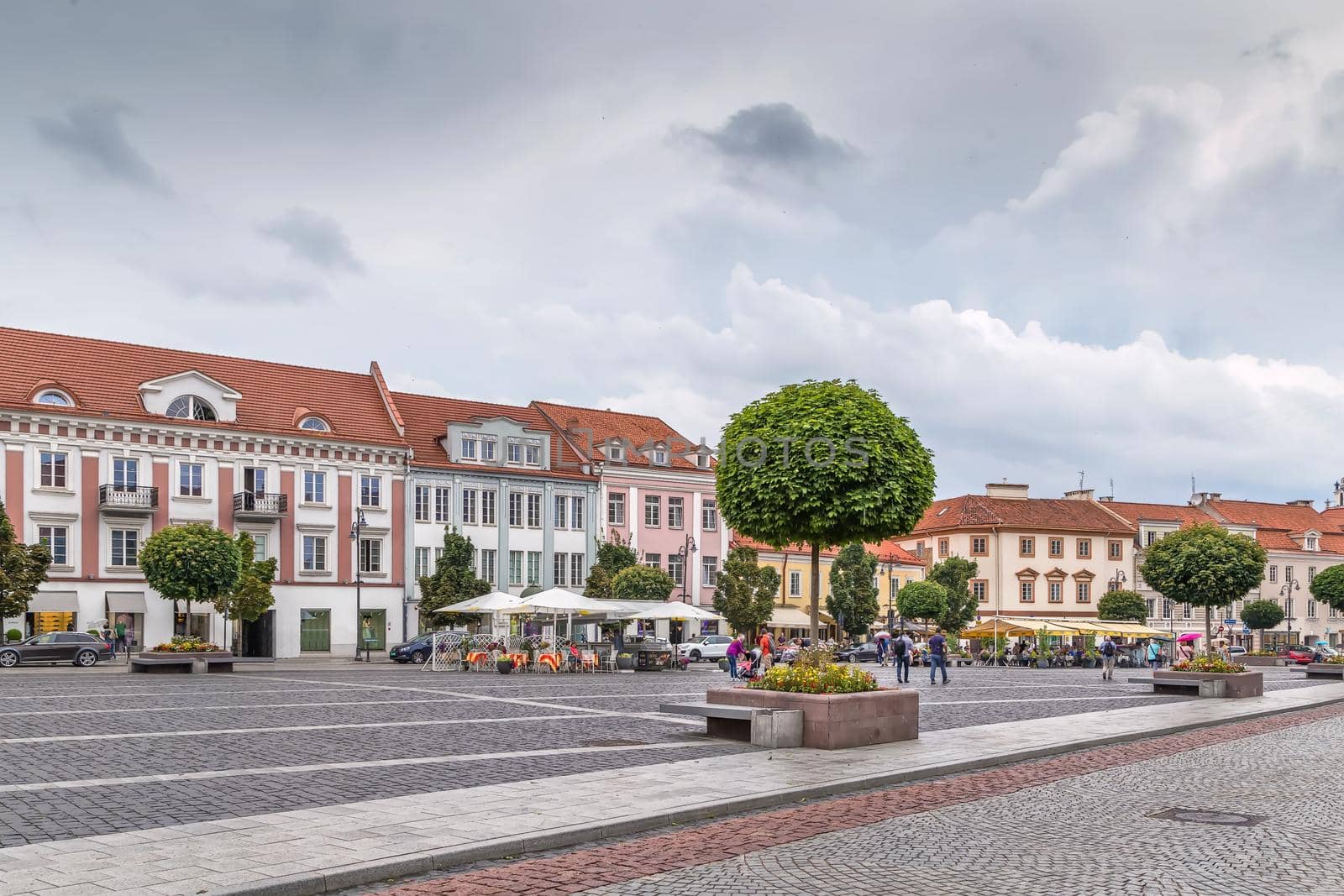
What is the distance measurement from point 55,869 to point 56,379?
4753 cm

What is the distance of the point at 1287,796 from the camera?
42.8 feet

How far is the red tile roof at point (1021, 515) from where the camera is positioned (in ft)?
299

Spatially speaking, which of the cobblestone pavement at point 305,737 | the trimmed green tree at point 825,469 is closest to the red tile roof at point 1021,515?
the cobblestone pavement at point 305,737

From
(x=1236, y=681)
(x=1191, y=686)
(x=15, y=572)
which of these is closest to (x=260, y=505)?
(x=15, y=572)

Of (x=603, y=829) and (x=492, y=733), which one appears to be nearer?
(x=603, y=829)

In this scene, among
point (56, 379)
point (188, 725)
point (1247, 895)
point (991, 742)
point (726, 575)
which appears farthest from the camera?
point (726, 575)

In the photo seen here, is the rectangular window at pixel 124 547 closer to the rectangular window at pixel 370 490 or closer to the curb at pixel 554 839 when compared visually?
the rectangular window at pixel 370 490

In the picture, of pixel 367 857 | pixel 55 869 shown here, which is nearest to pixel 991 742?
pixel 367 857

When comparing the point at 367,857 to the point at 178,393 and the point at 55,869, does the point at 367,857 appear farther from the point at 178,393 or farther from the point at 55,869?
the point at 178,393

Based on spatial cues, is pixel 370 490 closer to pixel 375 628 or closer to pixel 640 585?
pixel 375 628

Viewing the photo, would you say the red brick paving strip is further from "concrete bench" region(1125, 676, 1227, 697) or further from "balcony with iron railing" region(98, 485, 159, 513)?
"balcony with iron railing" region(98, 485, 159, 513)

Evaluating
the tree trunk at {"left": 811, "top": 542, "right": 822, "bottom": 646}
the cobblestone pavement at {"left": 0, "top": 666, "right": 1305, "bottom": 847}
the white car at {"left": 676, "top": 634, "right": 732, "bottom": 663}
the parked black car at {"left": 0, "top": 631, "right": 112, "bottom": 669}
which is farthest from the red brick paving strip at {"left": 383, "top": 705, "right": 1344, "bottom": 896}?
the white car at {"left": 676, "top": 634, "right": 732, "bottom": 663}

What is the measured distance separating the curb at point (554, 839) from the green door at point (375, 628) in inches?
1781

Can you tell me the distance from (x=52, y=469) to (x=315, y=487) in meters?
10.9
